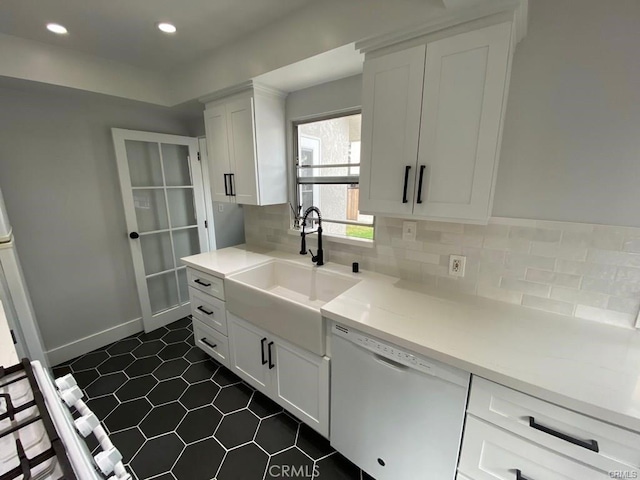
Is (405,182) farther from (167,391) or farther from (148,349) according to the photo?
(148,349)

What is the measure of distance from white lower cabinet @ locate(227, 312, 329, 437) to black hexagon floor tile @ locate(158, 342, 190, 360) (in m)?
0.80

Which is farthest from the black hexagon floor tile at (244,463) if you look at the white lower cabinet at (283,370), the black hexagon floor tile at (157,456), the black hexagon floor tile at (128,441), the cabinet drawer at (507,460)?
the cabinet drawer at (507,460)

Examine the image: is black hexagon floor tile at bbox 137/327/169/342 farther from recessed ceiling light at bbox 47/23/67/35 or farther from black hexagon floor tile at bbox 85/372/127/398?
recessed ceiling light at bbox 47/23/67/35

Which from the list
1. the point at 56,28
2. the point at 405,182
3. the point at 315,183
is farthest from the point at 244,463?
the point at 56,28

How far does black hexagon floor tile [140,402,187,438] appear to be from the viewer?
5.60 ft

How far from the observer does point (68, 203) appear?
7.52 ft

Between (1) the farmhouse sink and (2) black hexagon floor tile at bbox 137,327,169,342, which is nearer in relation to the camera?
(1) the farmhouse sink

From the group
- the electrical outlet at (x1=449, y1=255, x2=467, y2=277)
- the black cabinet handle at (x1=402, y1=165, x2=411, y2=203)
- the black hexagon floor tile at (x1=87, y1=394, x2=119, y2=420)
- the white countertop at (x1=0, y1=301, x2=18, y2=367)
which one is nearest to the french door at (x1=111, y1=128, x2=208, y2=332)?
the black hexagon floor tile at (x1=87, y1=394, x2=119, y2=420)

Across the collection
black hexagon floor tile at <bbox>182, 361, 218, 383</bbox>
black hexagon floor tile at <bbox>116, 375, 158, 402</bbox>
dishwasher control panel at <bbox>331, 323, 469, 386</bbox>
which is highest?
dishwasher control panel at <bbox>331, 323, 469, 386</bbox>

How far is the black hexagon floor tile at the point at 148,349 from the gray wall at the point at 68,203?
0.41 meters

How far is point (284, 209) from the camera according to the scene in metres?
2.35

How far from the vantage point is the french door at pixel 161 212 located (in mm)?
2604

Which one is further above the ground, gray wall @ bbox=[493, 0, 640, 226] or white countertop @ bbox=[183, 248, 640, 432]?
gray wall @ bbox=[493, 0, 640, 226]

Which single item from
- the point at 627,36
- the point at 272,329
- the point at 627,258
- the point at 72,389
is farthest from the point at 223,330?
the point at 627,36
